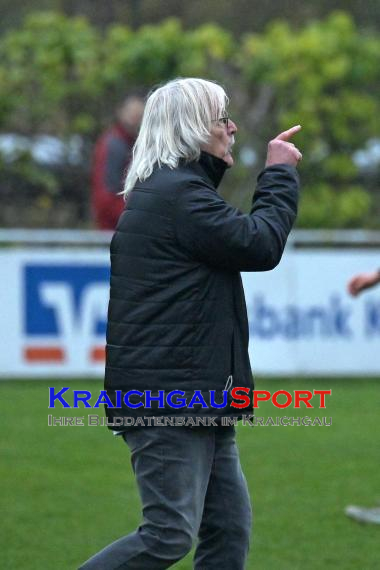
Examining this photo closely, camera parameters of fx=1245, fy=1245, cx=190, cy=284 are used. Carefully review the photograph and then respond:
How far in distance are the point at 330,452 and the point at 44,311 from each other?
3700 mm

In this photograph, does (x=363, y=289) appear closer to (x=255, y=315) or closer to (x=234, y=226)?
(x=234, y=226)

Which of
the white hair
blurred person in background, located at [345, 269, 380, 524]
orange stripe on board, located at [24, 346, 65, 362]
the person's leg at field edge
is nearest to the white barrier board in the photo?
orange stripe on board, located at [24, 346, 65, 362]

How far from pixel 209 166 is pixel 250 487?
3130 millimetres

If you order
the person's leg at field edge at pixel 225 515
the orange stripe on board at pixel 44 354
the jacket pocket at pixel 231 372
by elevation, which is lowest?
the person's leg at field edge at pixel 225 515

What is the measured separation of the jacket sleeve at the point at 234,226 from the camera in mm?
3832

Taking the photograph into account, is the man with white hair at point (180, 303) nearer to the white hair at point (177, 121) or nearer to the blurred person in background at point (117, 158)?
the white hair at point (177, 121)

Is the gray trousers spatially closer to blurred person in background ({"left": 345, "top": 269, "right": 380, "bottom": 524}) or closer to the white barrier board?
blurred person in background ({"left": 345, "top": 269, "right": 380, "bottom": 524})

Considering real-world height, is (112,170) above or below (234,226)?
above

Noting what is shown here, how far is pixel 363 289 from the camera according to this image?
600cm

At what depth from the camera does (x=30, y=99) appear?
1388cm

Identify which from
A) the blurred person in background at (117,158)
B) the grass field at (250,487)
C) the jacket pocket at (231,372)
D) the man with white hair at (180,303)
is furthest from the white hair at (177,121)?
the blurred person in background at (117,158)

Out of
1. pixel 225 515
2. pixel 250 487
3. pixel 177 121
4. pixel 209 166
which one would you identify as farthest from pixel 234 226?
pixel 250 487

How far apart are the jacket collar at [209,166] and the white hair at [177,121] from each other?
0.03 metres

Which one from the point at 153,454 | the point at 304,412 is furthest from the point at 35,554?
the point at 304,412
